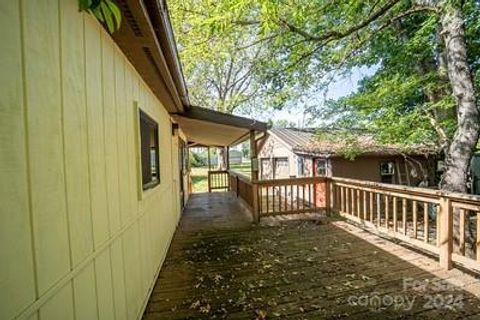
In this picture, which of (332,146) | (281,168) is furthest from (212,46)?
(281,168)

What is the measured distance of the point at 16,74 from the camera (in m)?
1.10

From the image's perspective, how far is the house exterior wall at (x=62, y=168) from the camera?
1.06 metres

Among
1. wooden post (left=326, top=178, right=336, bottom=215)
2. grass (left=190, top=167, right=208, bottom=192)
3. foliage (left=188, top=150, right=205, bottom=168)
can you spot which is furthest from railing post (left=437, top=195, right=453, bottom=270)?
foliage (left=188, top=150, right=205, bottom=168)

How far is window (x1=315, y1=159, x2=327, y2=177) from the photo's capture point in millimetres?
12785

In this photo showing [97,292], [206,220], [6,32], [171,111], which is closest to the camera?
[6,32]

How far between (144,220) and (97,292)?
157 cm

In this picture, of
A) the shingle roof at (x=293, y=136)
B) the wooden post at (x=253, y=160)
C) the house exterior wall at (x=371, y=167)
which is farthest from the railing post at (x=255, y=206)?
the shingle roof at (x=293, y=136)

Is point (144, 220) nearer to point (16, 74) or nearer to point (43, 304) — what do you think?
point (43, 304)

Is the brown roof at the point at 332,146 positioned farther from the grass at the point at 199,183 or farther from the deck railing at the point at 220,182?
the grass at the point at 199,183

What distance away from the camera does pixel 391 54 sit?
7.78 m

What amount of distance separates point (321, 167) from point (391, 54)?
6083 millimetres

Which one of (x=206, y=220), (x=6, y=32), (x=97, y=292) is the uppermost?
(x=6, y=32)

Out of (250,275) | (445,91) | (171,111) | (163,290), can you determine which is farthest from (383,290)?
(445,91)

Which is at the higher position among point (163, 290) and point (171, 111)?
point (171, 111)
